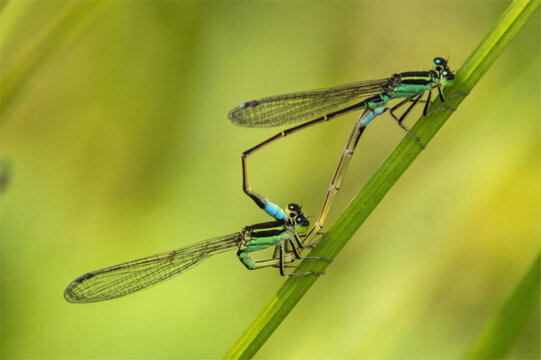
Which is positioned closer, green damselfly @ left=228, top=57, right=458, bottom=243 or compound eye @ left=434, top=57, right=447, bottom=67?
compound eye @ left=434, top=57, right=447, bottom=67

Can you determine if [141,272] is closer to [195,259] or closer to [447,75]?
[195,259]

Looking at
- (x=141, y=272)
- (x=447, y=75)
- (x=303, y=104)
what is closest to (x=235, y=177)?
(x=303, y=104)

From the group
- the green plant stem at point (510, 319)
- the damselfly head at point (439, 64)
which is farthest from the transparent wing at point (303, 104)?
the green plant stem at point (510, 319)

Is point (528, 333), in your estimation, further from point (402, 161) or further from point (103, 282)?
point (103, 282)

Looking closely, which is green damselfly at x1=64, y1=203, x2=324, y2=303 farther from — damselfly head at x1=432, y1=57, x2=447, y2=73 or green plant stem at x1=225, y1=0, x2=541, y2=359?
damselfly head at x1=432, y1=57, x2=447, y2=73

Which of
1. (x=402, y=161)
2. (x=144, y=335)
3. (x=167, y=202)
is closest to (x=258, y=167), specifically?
(x=167, y=202)

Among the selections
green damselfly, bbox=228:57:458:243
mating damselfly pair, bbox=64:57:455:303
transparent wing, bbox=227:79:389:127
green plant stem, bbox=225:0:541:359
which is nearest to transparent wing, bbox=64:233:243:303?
mating damselfly pair, bbox=64:57:455:303

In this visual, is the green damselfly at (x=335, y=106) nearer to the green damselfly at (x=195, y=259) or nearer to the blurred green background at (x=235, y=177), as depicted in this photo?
the green damselfly at (x=195, y=259)
